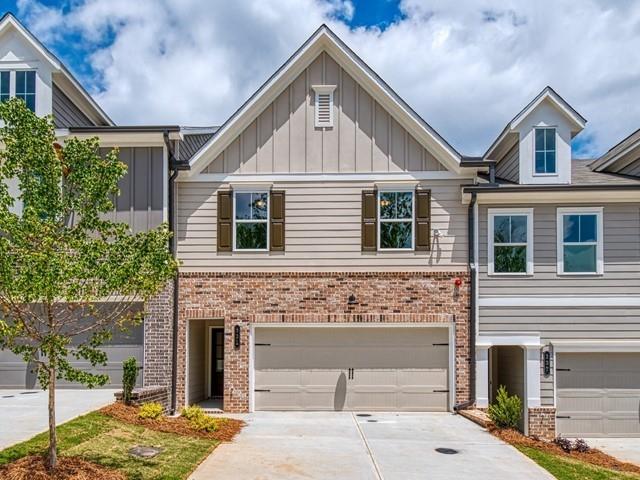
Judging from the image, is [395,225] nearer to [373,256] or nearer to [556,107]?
[373,256]

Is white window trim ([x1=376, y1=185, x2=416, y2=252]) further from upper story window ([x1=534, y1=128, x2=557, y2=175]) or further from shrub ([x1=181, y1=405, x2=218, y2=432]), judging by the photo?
shrub ([x1=181, y1=405, x2=218, y2=432])

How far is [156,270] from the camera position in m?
8.11

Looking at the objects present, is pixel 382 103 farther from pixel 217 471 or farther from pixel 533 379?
pixel 217 471

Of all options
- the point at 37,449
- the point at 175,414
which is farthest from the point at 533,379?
the point at 37,449

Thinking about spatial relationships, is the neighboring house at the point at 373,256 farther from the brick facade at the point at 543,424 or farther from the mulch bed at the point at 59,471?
the mulch bed at the point at 59,471

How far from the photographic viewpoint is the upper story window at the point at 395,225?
1448 cm

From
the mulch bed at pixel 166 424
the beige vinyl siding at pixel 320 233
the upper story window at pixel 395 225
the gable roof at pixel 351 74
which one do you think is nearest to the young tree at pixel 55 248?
the mulch bed at pixel 166 424

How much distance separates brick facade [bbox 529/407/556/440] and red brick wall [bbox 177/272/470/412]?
2.28 metres

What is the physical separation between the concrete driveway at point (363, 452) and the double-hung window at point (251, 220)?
416cm

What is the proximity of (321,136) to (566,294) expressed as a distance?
7.14 metres

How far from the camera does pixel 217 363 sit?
16.4 m

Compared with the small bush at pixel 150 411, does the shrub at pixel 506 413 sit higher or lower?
lower

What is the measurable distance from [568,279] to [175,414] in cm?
1004

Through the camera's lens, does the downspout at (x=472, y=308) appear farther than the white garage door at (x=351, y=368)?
No
